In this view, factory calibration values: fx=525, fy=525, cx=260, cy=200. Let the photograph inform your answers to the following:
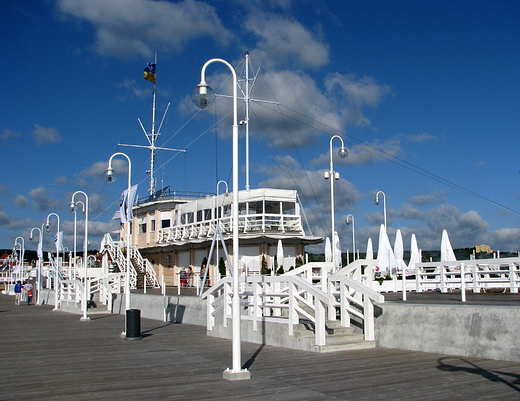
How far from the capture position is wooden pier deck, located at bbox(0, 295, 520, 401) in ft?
24.5

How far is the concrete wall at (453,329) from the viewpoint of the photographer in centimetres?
946

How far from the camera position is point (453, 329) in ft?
33.8

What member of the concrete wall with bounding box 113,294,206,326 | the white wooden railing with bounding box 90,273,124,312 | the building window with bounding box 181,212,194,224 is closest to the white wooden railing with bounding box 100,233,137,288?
the building window with bounding box 181,212,194,224

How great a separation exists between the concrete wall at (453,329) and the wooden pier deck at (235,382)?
263 millimetres

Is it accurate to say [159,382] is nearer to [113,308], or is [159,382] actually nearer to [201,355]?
[201,355]

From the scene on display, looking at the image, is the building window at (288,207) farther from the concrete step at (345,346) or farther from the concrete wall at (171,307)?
the concrete step at (345,346)

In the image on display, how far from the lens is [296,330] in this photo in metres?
12.1

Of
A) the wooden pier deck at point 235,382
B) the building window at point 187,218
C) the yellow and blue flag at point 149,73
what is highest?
the yellow and blue flag at point 149,73

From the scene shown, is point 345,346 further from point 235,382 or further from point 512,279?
point 512,279

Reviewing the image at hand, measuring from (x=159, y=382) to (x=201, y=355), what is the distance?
3021mm

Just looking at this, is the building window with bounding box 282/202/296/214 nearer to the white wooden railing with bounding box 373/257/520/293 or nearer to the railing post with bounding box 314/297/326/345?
the white wooden railing with bounding box 373/257/520/293

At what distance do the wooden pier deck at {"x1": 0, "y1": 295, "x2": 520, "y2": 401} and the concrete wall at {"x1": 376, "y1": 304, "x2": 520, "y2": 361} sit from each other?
0.26 metres

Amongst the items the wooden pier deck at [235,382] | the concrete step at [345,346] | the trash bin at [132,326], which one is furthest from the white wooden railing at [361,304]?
the trash bin at [132,326]

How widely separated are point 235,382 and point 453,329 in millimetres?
4621
